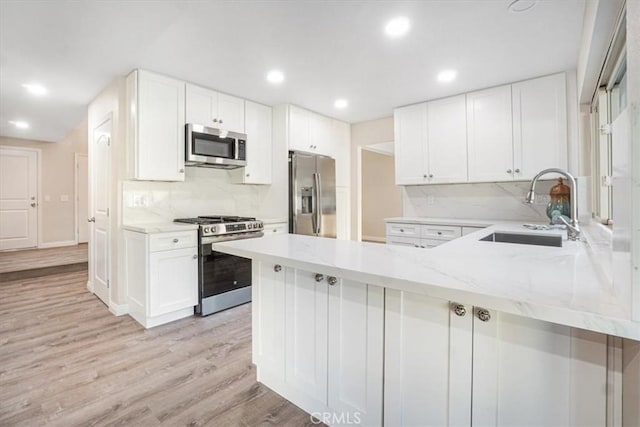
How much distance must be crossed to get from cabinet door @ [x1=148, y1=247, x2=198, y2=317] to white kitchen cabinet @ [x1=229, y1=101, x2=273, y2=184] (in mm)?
1221

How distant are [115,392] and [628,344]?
2.34m

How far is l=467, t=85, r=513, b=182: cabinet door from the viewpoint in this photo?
3.17 metres

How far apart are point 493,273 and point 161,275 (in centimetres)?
264

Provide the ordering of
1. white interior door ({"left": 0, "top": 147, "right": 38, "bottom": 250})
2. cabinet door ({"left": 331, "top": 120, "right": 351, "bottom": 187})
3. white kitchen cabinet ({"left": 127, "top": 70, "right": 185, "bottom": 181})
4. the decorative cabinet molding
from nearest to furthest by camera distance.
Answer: white kitchen cabinet ({"left": 127, "top": 70, "right": 185, "bottom": 181}) < the decorative cabinet molding < cabinet door ({"left": 331, "top": 120, "right": 351, "bottom": 187}) < white interior door ({"left": 0, "top": 147, "right": 38, "bottom": 250})

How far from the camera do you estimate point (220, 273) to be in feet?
10.1

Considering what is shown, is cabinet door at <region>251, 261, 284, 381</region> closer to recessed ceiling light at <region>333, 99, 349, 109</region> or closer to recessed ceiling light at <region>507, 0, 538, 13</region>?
recessed ceiling light at <region>507, 0, 538, 13</region>

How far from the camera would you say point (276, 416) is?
159 centimetres

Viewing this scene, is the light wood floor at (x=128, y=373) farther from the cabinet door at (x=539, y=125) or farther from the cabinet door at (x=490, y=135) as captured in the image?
the cabinet door at (x=539, y=125)

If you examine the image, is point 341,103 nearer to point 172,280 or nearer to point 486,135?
point 486,135

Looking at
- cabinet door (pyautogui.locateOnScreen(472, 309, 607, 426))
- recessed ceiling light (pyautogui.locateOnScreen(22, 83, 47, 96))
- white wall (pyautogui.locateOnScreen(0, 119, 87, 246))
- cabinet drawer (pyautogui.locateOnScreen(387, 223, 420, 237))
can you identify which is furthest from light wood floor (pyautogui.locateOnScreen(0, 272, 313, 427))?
white wall (pyautogui.locateOnScreen(0, 119, 87, 246))

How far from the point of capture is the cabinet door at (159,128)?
2816mm

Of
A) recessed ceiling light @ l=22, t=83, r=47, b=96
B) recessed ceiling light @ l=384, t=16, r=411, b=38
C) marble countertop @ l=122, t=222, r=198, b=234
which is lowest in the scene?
marble countertop @ l=122, t=222, r=198, b=234

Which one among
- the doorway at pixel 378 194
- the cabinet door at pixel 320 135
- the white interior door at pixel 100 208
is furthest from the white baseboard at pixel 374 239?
the white interior door at pixel 100 208

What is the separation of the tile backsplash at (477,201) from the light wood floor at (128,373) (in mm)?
2522
